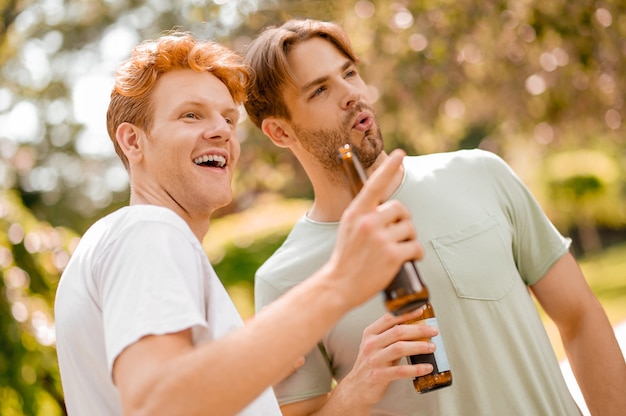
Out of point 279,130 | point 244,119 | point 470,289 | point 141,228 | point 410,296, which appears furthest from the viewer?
point 244,119

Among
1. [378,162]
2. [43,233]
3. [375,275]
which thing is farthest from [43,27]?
[375,275]

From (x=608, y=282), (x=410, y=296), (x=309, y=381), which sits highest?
(x=410, y=296)

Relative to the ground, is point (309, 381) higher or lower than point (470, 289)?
lower

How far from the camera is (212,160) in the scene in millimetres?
2146

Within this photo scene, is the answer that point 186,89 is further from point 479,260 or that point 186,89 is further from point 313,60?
point 479,260

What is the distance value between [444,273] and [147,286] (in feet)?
4.48

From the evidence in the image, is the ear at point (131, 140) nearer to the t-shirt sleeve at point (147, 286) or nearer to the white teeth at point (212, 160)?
the white teeth at point (212, 160)

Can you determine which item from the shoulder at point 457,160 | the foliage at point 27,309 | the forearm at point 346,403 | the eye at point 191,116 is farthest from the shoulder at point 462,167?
the foliage at point 27,309

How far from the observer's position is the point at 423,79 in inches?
325

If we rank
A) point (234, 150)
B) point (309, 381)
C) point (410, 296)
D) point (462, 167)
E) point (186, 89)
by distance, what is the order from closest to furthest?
point (410, 296), point (186, 89), point (234, 150), point (309, 381), point (462, 167)

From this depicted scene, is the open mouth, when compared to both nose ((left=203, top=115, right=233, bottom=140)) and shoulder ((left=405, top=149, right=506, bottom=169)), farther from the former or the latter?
nose ((left=203, top=115, right=233, bottom=140))

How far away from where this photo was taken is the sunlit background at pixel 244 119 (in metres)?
5.43

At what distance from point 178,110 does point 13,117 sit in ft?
42.2

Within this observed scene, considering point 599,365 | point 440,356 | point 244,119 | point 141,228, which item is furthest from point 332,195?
point 244,119
